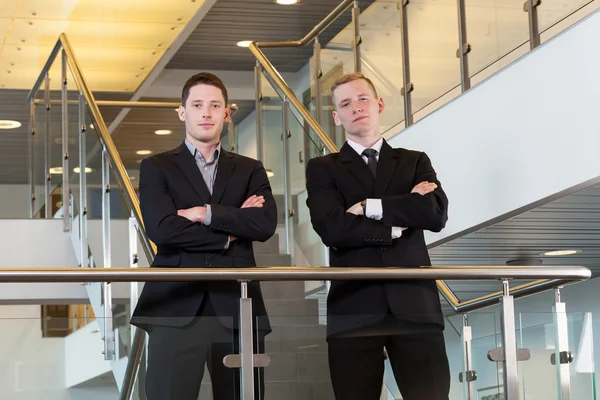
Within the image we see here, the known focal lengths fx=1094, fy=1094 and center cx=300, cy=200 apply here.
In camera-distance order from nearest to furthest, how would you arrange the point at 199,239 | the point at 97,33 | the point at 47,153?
Answer: 1. the point at 199,239
2. the point at 47,153
3. the point at 97,33

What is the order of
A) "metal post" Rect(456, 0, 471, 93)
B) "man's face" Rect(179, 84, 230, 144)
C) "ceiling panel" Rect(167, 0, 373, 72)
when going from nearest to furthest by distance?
"man's face" Rect(179, 84, 230, 144)
"metal post" Rect(456, 0, 471, 93)
"ceiling panel" Rect(167, 0, 373, 72)

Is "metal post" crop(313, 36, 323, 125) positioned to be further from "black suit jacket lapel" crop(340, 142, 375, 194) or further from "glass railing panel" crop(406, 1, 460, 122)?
"black suit jacket lapel" crop(340, 142, 375, 194)

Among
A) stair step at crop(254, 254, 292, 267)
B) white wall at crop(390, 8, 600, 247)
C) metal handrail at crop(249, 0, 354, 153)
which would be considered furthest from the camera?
stair step at crop(254, 254, 292, 267)

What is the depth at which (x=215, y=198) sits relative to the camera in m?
3.64

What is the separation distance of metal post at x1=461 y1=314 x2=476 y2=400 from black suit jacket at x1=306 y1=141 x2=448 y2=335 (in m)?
0.11

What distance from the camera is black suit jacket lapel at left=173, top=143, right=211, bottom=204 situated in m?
3.63

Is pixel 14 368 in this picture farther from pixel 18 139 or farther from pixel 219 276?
pixel 18 139

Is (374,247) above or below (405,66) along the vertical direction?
below

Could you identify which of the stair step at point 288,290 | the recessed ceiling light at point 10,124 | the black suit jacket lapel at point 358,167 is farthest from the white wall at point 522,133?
the recessed ceiling light at point 10,124

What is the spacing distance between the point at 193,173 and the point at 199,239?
0.99ft

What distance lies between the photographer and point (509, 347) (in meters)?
3.47

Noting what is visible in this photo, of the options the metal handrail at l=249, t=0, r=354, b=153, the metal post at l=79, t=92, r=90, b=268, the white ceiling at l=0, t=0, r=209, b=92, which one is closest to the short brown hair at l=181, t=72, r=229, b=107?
the metal handrail at l=249, t=0, r=354, b=153

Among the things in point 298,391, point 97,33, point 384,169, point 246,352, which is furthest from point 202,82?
point 97,33

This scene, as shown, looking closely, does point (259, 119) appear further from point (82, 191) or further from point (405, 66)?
point (405, 66)
